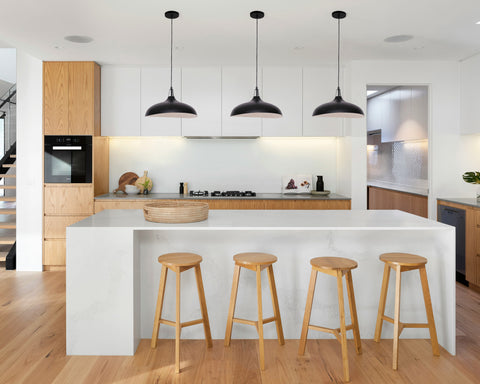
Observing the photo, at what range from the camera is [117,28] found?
3.77m

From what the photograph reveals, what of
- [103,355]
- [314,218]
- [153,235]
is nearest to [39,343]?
[103,355]

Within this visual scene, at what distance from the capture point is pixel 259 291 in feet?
8.67

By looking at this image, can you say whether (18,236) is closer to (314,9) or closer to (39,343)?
(39,343)

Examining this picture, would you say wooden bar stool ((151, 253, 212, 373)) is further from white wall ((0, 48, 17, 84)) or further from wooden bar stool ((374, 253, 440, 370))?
white wall ((0, 48, 17, 84))

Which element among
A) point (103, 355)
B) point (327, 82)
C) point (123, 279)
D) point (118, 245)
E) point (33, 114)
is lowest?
point (103, 355)

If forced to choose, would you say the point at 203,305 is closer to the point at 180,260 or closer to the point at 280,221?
the point at 180,260

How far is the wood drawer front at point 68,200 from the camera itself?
4.90 m

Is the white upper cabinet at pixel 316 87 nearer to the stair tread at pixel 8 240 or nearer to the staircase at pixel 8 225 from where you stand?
the staircase at pixel 8 225

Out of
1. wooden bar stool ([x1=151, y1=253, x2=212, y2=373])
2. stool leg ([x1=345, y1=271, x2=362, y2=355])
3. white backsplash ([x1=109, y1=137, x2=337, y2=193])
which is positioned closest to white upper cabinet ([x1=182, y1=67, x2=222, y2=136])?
white backsplash ([x1=109, y1=137, x2=337, y2=193])

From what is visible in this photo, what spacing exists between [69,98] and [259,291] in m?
3.51

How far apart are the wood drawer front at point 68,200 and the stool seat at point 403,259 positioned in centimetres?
345

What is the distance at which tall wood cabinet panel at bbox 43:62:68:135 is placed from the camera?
485cm

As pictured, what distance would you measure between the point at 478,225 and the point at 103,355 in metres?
3.54

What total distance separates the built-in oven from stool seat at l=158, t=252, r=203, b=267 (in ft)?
8.44
